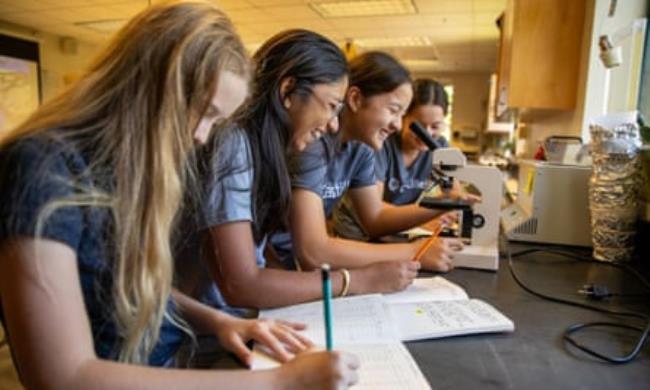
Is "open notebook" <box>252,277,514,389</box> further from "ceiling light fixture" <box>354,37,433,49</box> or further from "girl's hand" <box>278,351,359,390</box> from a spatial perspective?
"ceiling light fixture" <box>354,37,433,49</box>

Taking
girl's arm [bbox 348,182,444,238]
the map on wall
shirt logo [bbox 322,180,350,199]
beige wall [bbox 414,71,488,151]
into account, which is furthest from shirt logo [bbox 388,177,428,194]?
beige wall [bbox 414,71,488,151]

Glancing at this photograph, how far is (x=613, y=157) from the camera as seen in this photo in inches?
48.0

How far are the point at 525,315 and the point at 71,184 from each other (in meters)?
0.78

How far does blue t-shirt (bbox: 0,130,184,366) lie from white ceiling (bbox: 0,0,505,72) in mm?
3561

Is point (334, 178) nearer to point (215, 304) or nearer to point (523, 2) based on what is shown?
point (215, 304)

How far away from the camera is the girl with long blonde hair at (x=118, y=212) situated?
18.6 inches

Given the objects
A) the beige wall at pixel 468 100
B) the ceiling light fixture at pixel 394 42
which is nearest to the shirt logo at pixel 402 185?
the ceiling light fixture at pixel 394 42

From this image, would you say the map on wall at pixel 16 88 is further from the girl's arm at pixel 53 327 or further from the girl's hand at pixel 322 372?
the girl's hand at pixel 322 372

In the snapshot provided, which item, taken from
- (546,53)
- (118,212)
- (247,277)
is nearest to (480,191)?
(247,277)

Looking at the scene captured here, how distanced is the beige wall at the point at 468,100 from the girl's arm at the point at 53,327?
7.58 metres

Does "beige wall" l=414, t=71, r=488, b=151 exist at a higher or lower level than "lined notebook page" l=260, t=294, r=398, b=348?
higher

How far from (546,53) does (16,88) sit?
5746 mm

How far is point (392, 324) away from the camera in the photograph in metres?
0.75

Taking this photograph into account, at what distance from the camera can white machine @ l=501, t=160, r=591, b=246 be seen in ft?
4.68
